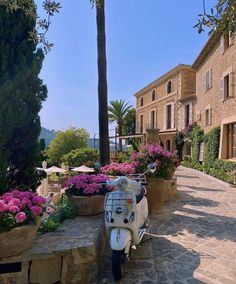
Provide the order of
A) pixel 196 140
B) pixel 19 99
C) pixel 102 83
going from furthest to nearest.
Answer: pixel 196 140 → pixel 102 83 → pixel 19 99

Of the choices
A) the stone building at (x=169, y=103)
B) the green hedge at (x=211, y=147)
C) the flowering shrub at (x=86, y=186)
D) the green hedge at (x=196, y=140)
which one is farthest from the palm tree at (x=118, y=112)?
the flowering shrub at (x=86, y=186)

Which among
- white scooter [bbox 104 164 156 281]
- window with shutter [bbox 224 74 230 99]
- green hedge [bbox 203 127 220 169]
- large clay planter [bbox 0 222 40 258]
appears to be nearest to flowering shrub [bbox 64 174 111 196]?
white scooter [bbox 104 164 156 281]

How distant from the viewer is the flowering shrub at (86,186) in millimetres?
4500

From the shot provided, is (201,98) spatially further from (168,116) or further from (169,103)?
(168,116)

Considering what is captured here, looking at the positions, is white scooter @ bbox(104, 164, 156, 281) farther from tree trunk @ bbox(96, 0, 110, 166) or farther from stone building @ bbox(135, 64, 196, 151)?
stone building @ bbox(135, 64, 196, 151)

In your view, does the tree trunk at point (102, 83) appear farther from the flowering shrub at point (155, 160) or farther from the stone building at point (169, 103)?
the stone building at point (169, 103)

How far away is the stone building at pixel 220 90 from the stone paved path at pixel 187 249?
7.99 m

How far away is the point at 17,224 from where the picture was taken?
284 cm

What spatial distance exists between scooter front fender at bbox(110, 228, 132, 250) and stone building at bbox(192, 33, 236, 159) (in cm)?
1097

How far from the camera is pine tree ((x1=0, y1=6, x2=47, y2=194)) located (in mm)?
3625

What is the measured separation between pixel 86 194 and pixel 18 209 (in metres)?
1.65

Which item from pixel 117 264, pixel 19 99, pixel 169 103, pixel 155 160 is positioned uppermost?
pixel 169 103

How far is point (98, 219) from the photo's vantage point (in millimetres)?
4207

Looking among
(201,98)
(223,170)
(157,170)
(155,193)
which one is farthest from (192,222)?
(201,98)
